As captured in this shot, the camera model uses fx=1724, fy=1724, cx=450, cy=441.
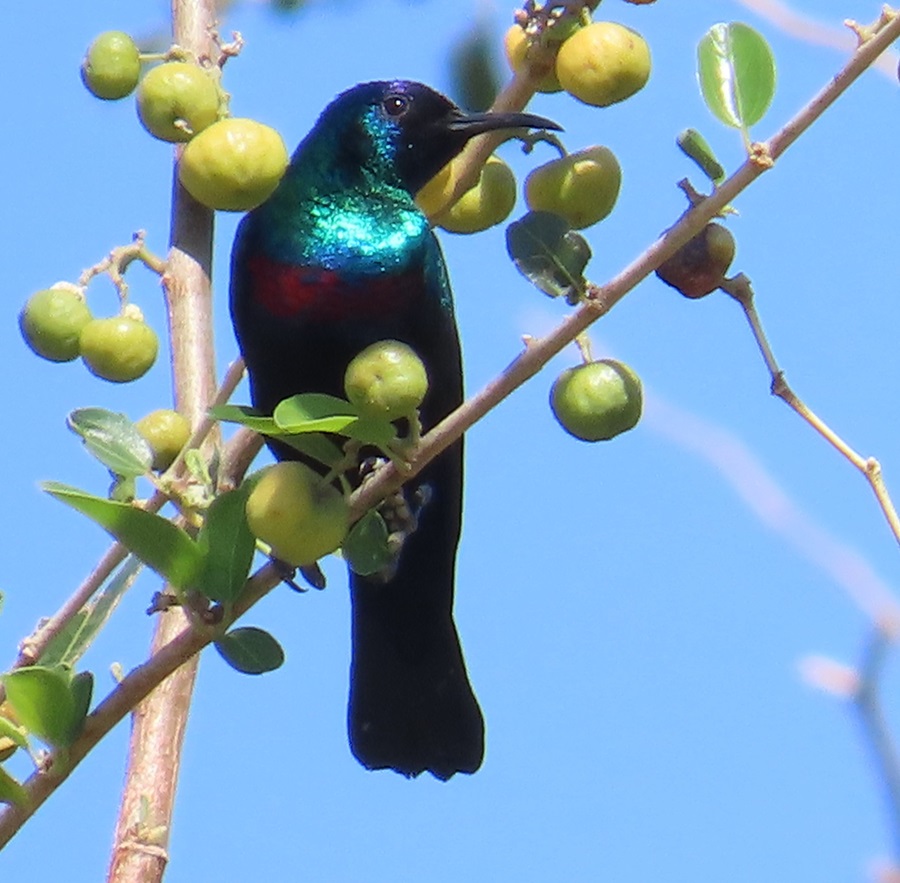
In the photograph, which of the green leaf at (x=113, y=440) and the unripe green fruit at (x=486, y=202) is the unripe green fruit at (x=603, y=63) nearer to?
the unripe green fruit at (x=486, y=202)

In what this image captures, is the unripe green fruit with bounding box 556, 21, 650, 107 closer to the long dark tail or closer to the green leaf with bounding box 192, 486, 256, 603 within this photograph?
the green leaf with bounding box 192, 486, 256, 603

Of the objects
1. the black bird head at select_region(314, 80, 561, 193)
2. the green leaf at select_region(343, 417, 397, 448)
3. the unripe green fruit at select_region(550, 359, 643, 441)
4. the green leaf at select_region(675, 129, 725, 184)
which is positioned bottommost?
the green leaf at select_region(343, 417, 397, 448)

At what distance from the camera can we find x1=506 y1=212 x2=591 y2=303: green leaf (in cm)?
183

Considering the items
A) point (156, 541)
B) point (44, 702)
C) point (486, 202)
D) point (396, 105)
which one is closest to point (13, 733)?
point (44, 702)

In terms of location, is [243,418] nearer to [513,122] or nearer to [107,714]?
[107,714]

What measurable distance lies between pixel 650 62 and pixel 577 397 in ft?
1.82

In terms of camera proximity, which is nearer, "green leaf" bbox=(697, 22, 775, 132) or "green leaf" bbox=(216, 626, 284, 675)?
"green leaf" bbox=(697, 22, 775, 132)

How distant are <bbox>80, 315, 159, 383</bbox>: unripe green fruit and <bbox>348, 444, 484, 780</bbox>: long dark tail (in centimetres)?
108

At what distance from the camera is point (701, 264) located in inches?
73.0

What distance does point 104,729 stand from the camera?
1.74 m

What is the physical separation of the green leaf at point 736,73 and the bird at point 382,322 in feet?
3.20

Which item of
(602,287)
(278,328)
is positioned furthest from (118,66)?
(602,287)

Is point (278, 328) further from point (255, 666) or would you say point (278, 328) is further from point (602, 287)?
point (602, 287)

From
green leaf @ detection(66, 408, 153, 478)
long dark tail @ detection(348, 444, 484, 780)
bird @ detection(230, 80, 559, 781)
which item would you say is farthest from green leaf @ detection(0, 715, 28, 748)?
long dark tail @ detection(348, 444, 484, 780)
